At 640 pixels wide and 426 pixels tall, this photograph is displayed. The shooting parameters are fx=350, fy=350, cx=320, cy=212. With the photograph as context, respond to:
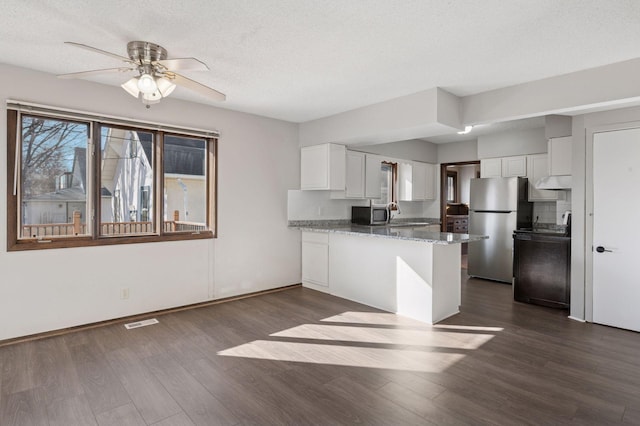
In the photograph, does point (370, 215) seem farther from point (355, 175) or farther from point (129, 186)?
point (129, 186)

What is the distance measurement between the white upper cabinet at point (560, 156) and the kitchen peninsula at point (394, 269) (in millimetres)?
1691

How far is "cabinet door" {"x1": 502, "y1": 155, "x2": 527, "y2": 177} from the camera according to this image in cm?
559

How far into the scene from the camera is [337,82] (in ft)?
11.6

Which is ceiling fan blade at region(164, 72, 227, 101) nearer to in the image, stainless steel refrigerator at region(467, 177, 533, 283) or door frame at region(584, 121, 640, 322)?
door frame at region(584, 121, 640, 322)

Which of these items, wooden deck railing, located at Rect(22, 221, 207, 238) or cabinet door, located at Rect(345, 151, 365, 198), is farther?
cabinet door, located at Rect(345, 151, 365, 198)

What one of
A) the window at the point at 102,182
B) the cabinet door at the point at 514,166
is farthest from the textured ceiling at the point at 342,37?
the cabinet door at the point at 514,166

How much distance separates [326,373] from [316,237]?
8.76 ft

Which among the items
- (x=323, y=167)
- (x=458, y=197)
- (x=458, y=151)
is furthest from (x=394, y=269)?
(x=458, y=197)

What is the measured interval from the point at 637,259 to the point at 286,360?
11.5 feet

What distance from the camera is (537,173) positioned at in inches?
215

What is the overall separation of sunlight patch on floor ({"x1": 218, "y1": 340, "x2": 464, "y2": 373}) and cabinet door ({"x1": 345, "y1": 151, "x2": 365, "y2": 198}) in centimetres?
292

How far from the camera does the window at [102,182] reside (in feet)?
10.8

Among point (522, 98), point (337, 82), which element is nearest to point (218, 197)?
point (337, 82)

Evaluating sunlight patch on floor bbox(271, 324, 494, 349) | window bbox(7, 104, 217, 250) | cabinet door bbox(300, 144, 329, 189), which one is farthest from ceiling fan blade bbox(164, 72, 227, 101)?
cabinet door bbox(300, 144, 329, 189)
